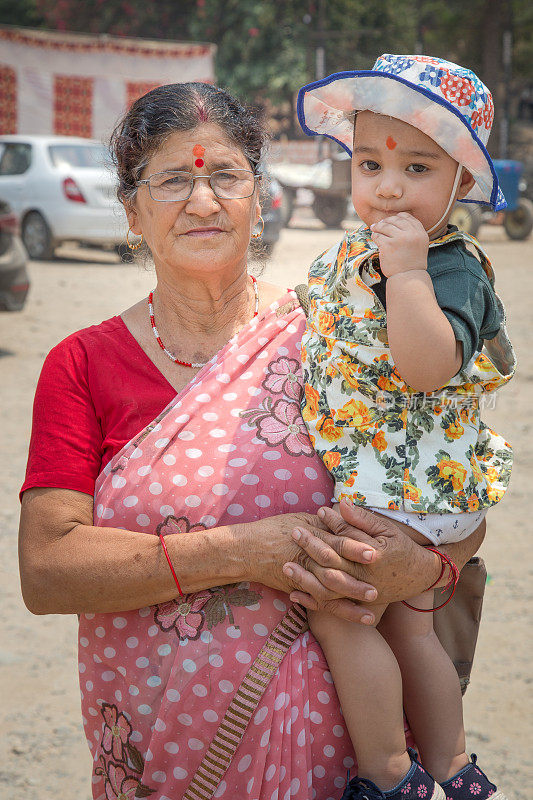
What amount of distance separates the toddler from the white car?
11.2 m

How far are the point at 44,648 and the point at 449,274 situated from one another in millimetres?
2933

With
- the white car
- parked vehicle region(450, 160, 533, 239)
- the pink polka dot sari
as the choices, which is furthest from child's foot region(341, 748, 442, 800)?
parked vehicle region(450, 160, 533, 239)

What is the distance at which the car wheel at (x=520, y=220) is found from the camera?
1784cm

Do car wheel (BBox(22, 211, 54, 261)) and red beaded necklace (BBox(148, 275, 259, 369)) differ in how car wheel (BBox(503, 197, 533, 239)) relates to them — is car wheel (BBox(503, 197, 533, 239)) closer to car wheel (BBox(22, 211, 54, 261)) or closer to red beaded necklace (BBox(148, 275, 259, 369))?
car wheel (BBox(22, 211, 54, 261))

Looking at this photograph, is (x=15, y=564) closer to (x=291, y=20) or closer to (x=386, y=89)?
(x=386, y=89)

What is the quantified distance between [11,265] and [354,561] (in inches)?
300

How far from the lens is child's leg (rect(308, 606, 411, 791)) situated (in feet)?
5.86

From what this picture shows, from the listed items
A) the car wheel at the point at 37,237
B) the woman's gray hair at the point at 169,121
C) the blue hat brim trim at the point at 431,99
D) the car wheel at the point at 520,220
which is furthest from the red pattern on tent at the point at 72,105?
the blue hat brim trim at the point at 431,99

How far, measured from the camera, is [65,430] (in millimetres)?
2012

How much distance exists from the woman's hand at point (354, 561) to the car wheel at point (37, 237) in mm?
12249

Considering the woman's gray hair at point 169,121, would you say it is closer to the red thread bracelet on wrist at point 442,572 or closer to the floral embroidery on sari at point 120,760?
the red thread bracelet on wrist at point 442,572

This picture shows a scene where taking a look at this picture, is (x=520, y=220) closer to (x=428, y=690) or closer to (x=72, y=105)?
(x=72, y=105)

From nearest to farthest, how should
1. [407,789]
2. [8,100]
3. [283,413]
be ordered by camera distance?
[407,789] → [283,413] → [8,100]

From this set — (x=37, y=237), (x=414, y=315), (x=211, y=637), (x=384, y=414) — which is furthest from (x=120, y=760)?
(x=37, y=237)
